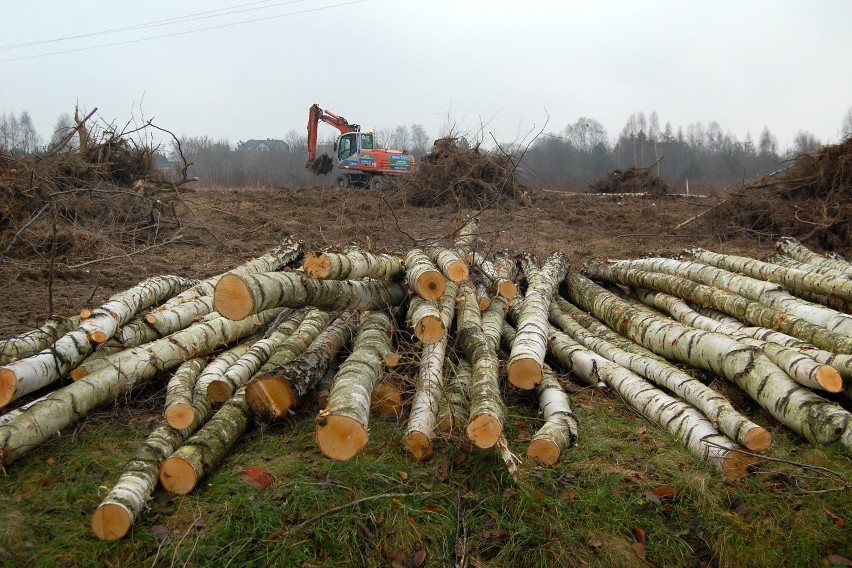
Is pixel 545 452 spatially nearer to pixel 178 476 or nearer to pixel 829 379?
pixel 829 379

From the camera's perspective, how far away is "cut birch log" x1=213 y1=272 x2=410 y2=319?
3.51m

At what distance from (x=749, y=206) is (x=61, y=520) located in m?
13.9

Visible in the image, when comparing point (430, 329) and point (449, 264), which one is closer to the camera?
point (430, 329)

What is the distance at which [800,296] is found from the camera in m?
6.25

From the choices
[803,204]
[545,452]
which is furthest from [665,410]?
[803,204]

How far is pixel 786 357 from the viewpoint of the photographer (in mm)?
4383

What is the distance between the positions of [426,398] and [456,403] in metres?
0.29

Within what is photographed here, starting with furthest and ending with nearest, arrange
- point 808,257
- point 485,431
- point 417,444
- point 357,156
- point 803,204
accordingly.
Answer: point 357,156
point 803,204
point 808,257
point 417,444
point 485,431

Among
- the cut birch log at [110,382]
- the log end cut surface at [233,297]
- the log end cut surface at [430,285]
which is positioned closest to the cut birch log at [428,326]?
the log end cut surface at [430,285]

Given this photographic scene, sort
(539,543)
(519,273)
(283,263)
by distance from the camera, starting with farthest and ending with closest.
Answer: (519,273)
(283,263)
(539,543)

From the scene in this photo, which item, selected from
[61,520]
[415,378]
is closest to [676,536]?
[415,378]

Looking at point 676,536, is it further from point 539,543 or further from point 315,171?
point 315,171

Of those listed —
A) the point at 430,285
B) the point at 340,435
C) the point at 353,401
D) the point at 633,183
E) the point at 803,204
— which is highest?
the point at 633,183

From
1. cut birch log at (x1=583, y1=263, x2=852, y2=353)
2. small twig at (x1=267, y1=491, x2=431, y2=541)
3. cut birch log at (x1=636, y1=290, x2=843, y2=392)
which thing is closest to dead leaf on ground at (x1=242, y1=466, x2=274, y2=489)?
small twig at (x1=267, y1=491, x2=431, y2=541)
